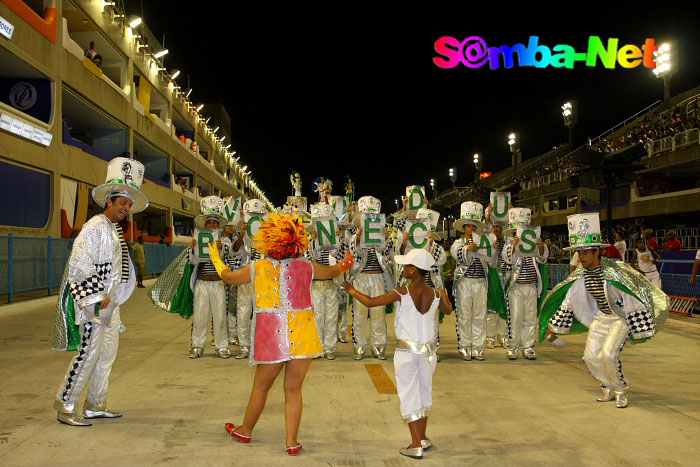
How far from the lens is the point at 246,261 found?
9.77 metres

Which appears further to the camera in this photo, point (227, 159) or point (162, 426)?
point (227, 159)

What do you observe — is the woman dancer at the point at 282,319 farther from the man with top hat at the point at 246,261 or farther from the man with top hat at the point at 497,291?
the man with top hat at the point at 497,291

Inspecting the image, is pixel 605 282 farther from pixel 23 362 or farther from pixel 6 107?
A: pixel 6 107

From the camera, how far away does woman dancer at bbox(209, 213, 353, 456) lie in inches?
186

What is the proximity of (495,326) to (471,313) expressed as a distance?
1486 mm

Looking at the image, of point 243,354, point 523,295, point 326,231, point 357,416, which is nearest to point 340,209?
point 326,231

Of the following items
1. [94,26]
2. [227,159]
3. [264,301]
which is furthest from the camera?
[227,159]

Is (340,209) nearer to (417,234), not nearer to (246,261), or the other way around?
(417,234)

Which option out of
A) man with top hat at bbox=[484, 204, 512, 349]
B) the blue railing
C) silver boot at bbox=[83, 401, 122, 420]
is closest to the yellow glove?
silver boot at bbox=[83, 401, 122, 420]

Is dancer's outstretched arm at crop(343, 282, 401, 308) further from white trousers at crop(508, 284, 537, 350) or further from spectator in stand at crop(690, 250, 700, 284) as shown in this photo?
spectator in stand at crop(690, 250, 700, 284)

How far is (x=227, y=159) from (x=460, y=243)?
204 feet

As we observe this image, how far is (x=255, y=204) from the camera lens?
9930mm

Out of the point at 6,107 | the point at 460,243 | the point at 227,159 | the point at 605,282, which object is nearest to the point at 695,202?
the point at 460,243

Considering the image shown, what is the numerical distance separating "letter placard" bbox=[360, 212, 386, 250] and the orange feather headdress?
14.0 ft
